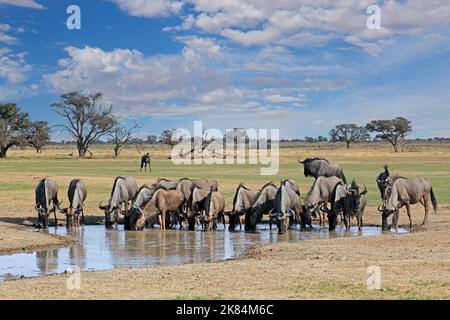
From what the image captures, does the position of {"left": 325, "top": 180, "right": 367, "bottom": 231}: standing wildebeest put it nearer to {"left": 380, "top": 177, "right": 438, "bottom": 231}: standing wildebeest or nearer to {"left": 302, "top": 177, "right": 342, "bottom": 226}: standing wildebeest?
{"left": 302, "top": 177, "right": 342, "bottom": 226}: standing wildebeest

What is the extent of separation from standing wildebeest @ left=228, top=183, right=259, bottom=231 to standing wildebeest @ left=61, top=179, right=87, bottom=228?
5.28 meters

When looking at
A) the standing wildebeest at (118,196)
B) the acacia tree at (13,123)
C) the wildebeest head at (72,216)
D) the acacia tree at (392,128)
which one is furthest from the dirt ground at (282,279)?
the acacia tree at (392,128)

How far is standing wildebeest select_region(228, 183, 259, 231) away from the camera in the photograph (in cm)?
2234

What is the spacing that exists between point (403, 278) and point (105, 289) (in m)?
5.26

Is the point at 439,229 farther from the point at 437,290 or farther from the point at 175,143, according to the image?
the point at 175,143

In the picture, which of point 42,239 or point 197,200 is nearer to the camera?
point 42,239

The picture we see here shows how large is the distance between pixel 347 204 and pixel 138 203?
7.16m

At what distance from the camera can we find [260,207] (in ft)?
73.5

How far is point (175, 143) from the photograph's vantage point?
121m

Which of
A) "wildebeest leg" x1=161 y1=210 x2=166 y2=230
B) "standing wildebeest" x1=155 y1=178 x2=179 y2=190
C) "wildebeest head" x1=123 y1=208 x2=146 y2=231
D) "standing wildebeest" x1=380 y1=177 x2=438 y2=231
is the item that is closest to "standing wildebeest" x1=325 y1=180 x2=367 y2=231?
"standing wildebeest" x1=380 y1=177 x2=438 y2=231

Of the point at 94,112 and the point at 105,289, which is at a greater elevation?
the point at 94,112

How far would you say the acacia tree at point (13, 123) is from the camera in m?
99.0

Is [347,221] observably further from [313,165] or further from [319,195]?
[313,165]
